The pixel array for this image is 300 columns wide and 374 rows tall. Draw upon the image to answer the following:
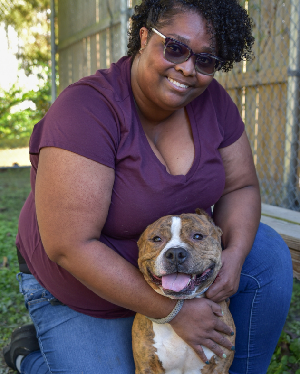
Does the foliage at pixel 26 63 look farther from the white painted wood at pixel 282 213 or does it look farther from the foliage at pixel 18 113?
the white painted wood at pixel 282 213

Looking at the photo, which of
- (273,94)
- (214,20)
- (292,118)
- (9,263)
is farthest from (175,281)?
(273,94)

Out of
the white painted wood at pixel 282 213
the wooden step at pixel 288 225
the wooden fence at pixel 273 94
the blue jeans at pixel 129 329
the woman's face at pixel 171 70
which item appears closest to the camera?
the woman's face at pixel 171 70

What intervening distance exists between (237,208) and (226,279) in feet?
1.56

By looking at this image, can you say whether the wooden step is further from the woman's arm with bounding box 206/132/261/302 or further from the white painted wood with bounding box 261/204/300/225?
the woman's arm with bounding box 206/132/261/302

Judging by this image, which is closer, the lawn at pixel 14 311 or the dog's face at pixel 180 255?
the dog's face at pixel 180 255

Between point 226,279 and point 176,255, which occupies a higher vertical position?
point 176,255

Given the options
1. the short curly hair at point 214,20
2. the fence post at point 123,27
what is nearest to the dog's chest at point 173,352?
the short curly hair at point 214,20

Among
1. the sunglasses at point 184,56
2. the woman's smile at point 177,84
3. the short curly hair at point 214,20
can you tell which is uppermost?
the short curly hair at point 214,20

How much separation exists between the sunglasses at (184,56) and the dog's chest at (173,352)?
1.23 m

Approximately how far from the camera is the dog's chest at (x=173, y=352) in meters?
2.08

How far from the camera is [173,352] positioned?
2086 millimetres

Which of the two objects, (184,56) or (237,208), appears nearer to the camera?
(184,56)

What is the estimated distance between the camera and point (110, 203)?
2002mm

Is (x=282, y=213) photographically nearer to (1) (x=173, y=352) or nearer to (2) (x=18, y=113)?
(1) (x=173, y=352)
